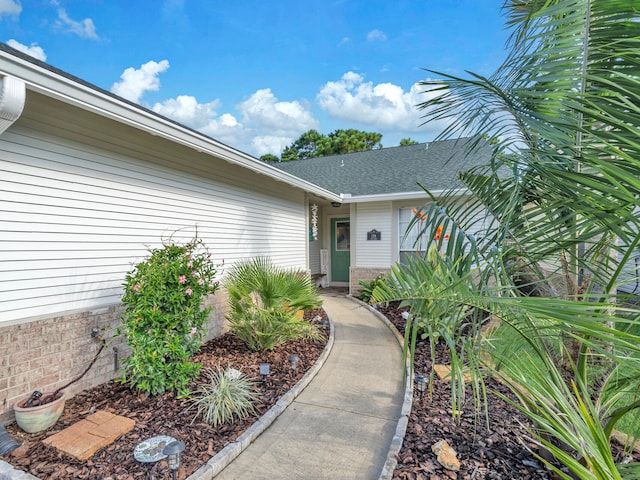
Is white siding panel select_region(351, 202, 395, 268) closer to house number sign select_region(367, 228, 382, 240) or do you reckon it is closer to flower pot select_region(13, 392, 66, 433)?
house number sign select_region(367, 228, 382, 240)

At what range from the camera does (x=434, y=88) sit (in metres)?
2.55

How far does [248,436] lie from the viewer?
2.86 m

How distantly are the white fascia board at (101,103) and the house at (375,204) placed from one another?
200 inches

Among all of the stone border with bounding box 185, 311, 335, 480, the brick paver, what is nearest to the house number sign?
the stone border with bounding box 185, 311, 335, 480

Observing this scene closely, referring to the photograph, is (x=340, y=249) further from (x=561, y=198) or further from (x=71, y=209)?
(x=561, y=198)

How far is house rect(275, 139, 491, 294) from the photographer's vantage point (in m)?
9.40

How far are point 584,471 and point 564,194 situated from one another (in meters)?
1.52

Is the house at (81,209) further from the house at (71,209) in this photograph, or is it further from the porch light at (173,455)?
the porch light at (173,455)

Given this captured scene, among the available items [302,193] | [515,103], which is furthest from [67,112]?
[302,193]

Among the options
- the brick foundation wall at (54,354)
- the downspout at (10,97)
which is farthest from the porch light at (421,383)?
the downspout at (10,97)

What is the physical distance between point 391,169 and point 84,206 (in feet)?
30.2

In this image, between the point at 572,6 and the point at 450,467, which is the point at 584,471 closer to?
the point at 450,467

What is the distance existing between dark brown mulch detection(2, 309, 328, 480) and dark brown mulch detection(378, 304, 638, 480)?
5.09ft

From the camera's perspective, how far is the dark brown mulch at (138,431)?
241 cm
